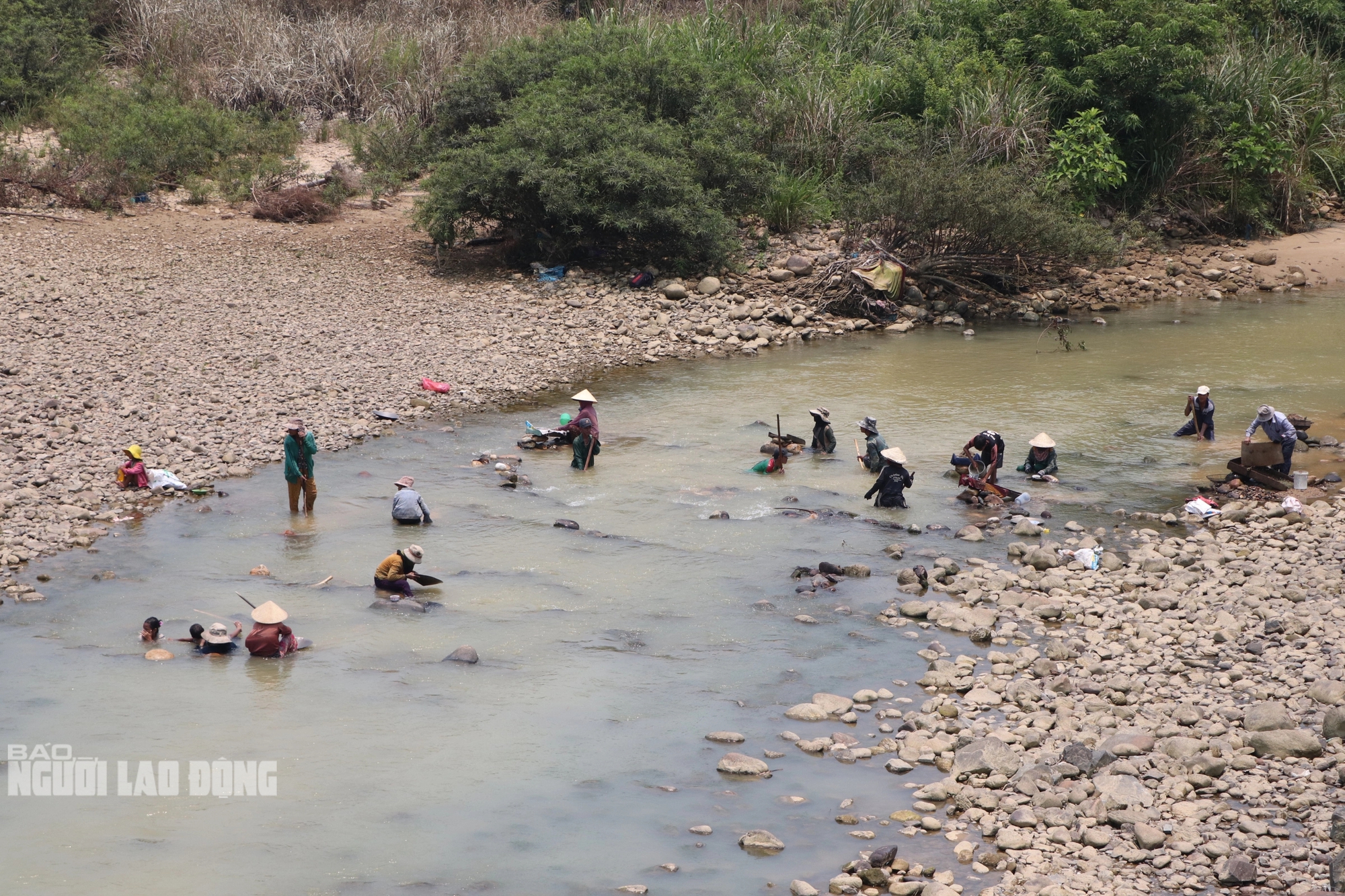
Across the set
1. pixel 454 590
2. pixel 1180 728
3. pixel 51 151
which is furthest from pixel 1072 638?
pixel 51 151

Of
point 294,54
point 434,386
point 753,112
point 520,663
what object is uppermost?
point 294,54

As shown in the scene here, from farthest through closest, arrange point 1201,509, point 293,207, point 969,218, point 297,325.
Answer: point 293,207, point 969,218, point 297,325, point 1201,509

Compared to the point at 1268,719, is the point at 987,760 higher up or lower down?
lower down

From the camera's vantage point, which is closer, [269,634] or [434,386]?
[269,634]

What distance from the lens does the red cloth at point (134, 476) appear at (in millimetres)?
12992

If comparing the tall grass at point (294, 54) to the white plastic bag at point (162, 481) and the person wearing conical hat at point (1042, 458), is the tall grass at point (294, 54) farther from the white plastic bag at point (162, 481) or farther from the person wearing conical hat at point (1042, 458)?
the person wearing conical hat at point (1042, 458)

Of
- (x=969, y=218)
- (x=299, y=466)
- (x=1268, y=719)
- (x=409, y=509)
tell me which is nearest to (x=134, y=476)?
(x=299, y=466)

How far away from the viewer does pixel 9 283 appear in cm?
1934

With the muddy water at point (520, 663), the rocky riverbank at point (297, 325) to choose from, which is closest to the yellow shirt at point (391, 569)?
the muddy water at point (520, 663)

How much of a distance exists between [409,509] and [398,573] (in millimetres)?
1776

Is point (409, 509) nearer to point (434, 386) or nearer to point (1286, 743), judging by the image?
point (434, 386)

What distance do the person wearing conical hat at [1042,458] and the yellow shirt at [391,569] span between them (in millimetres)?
7569

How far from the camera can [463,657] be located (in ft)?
31.6

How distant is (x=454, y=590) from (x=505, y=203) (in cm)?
1309
